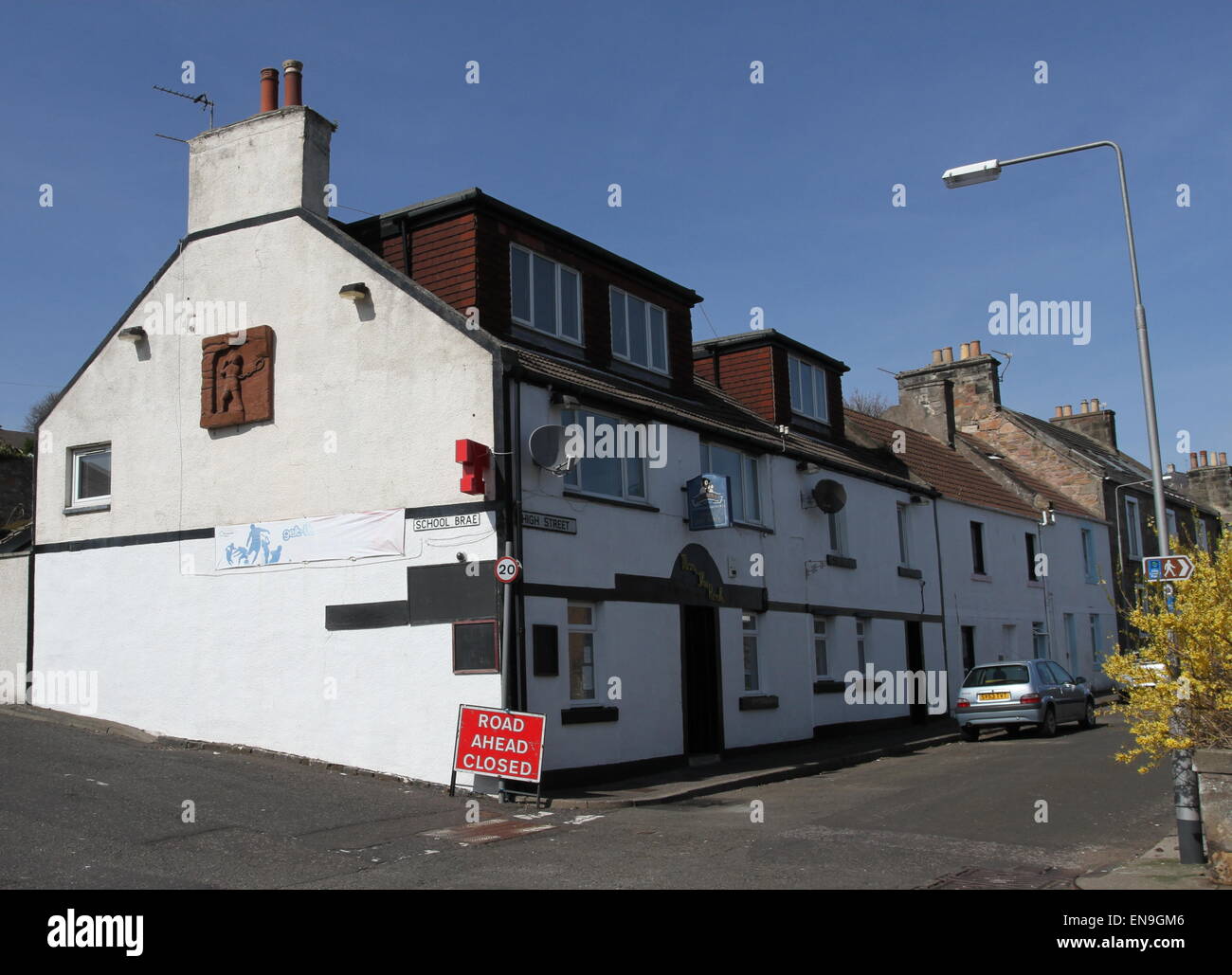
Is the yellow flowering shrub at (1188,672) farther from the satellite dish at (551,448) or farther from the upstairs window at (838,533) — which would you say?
the upstairs window at (838,533)

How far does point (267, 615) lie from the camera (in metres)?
16.8

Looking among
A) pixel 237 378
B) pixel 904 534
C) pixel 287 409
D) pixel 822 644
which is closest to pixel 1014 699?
pixel 822 644

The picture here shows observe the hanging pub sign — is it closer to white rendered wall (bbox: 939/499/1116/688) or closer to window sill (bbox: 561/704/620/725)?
window sill (bbox: 561/704/620/725)

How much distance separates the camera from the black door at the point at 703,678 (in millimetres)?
18828

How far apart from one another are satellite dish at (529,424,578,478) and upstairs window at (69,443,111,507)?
834cm

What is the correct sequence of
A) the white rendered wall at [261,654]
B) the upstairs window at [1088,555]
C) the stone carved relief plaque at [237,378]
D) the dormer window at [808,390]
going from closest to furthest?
the white rendered wall at [261,654] < the stone carved relief plaque at [237,378] < the dormer window at [808,390] < the upstairs window at [1088,555]

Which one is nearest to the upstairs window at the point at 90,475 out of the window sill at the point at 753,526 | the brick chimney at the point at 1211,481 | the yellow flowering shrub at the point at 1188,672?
the window sill at the point at 753,526

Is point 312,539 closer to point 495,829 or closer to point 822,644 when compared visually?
point 495,829

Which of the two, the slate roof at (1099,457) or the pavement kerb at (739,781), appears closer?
the pavement kerb at (739,781)

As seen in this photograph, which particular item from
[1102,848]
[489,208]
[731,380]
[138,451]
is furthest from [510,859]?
[731,380]

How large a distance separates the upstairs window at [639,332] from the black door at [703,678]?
15.1ft

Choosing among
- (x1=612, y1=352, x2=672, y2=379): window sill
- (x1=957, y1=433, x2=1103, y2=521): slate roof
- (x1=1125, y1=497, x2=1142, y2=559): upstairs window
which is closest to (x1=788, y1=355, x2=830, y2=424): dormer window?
(x1=612, y1=352, x2=672, y2=379): window sill

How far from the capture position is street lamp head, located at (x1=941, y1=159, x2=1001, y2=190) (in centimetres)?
1319

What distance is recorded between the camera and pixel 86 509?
1927 centimetres
